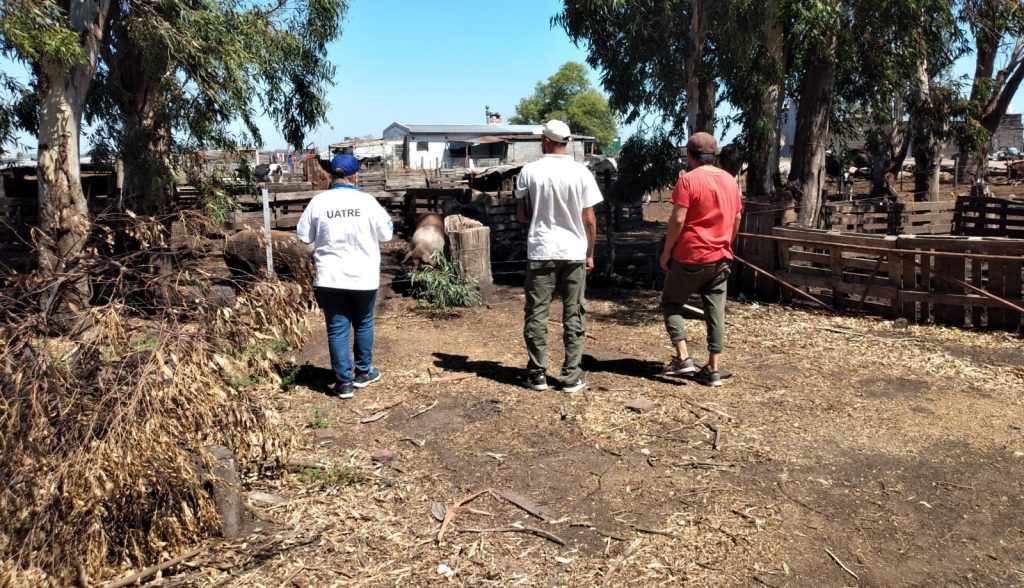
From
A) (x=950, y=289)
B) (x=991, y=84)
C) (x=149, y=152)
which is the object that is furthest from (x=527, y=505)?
(x=991, y=84)

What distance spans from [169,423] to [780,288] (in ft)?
24.5

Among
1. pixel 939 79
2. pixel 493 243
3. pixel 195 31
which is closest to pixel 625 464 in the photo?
pixel 195 31

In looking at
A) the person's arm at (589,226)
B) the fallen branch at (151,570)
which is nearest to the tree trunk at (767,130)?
the person's arm at (589,226)

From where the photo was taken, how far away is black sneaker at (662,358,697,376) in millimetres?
6070

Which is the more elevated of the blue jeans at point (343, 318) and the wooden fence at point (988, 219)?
the wooden fence at point (988, 219)

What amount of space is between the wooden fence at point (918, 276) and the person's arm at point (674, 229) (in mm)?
3399

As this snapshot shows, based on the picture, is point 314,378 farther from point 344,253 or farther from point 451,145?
point 451,145

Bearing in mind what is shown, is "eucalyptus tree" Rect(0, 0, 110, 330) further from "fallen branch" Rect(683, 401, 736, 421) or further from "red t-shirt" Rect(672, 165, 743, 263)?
"fallen branch" Rect(683, 401, 736, 421)

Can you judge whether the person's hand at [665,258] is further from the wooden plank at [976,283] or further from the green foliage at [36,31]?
the green foliage at [36,31]

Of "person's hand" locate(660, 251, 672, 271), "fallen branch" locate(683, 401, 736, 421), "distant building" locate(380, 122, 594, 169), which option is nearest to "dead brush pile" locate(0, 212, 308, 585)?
"fallen branch" locate(683, 401, 736, 421)

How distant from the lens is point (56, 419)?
11.1ft

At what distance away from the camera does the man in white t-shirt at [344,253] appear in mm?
5590

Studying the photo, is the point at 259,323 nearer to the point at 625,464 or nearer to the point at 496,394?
the point at 496,394

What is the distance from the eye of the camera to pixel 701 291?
19.6ft
